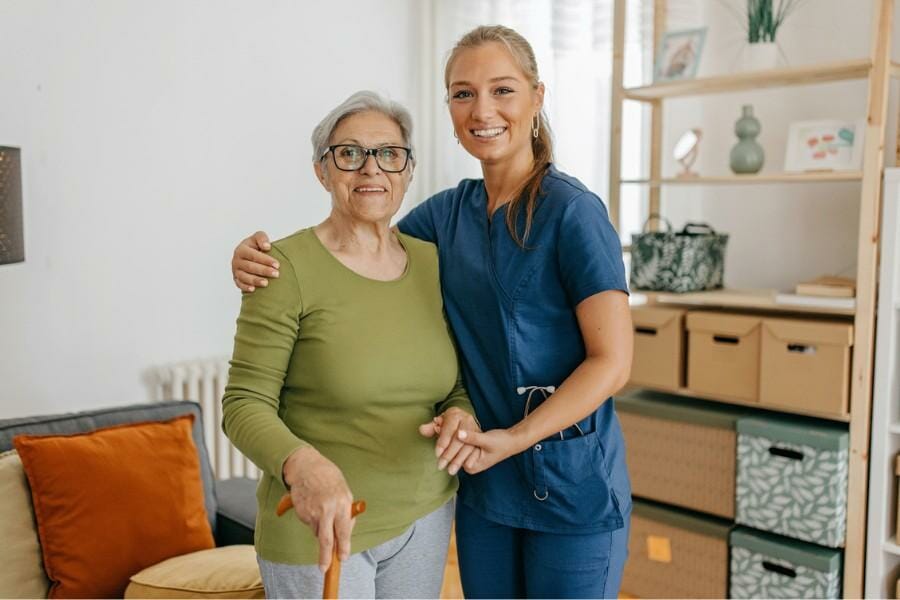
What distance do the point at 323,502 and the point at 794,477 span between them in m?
1.81

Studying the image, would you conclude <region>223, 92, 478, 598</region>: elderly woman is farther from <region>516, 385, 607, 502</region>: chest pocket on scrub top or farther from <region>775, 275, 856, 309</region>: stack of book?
<region>775, 275, 856, 309</region>: stack of book

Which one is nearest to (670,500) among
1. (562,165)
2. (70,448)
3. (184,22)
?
(562,165)

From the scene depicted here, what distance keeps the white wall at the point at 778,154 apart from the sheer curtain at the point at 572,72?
14 centimetres

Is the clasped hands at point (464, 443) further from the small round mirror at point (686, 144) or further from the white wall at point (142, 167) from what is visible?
the small round mirror at point (686, 144)

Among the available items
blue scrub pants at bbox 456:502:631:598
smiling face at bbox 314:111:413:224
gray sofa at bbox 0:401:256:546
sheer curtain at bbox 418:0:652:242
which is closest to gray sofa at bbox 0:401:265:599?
gray sofa at bbox 0:401:256:546

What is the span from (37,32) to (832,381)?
2.46 metres

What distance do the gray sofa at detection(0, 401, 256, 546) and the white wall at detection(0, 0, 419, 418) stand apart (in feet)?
1.84

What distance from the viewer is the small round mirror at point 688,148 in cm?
284

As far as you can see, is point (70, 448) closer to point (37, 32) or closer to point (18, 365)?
point (18, 365)

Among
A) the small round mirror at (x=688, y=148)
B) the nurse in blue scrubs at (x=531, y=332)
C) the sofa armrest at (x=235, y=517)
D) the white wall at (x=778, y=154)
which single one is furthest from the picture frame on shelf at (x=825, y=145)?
the sofa armrest at (x=235, y=517)

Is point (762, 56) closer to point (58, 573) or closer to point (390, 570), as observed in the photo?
point (390, 570)

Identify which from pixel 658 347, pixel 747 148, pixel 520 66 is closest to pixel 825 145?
pixel 747 148

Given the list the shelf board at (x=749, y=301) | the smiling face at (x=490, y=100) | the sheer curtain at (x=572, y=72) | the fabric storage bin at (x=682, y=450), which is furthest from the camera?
the sheer curtain at (x=572, y=72)

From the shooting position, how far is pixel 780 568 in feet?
8.07
